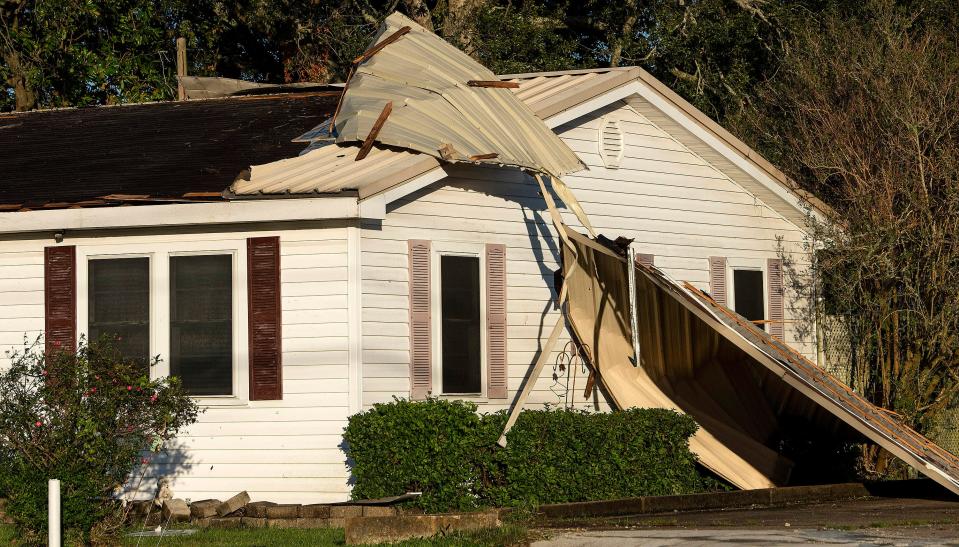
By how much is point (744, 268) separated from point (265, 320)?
754cm

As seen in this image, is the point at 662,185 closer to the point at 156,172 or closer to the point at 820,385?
the point at 820,385

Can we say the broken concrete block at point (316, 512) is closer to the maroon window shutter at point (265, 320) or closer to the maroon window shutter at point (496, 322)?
the maroon window shutter at point (265, 320)

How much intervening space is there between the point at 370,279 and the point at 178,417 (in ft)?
9.91

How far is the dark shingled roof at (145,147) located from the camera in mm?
14859

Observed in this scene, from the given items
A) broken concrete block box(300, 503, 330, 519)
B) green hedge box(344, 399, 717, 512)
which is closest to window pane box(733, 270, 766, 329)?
green hedge box(344, 399, 717, 512)

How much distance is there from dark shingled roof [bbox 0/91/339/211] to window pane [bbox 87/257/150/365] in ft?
2.67

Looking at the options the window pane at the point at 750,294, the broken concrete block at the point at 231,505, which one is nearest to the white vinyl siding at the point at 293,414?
the broken concrete block at the point at 231,505

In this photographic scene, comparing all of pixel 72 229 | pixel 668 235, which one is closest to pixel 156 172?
pixel 72 229

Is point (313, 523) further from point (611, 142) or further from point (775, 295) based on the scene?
point (775, 295)

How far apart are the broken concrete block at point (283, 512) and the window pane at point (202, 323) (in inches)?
63.8

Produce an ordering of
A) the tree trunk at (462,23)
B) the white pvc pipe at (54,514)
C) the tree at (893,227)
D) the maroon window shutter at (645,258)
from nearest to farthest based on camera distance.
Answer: the white pvc pipe at (54,514)
the maroon window shutter at (645,258)
the tree at (893,227)
the tree trunk at (462,23)

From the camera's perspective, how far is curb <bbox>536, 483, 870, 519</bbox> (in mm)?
13719

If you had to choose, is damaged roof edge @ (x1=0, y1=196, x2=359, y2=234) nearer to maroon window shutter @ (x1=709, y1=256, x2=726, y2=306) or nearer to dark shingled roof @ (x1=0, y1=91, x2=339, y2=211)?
dark shingled roof @ (x1=0, y1=91, x2=339, y2=211)

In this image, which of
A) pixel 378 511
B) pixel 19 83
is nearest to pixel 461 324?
pixel 378 511
